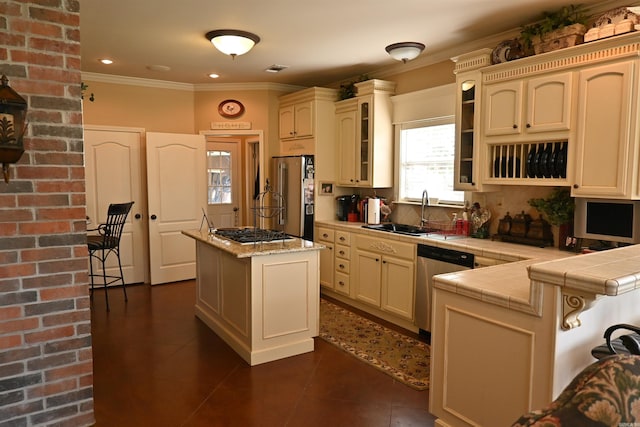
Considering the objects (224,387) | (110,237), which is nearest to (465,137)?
(224,387)

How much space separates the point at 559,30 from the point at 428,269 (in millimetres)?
2032

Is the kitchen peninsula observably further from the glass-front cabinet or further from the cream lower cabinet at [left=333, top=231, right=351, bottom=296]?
the glass-front cabinet

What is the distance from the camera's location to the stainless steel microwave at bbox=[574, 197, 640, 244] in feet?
9.12

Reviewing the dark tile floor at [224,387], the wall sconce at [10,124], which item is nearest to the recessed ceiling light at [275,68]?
the dark tile floor at [224,387]

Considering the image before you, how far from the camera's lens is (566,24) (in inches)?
124

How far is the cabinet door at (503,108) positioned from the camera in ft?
10.9

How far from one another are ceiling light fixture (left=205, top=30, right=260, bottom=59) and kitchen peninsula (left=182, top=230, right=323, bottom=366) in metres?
1.65

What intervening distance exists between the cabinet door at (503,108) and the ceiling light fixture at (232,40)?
2.06 meters

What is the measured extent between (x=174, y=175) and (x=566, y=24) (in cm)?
456

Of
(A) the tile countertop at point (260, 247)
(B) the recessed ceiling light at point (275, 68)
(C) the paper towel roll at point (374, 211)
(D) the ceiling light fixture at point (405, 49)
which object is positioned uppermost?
(B) the recessed ceiling light at point (275, 68)

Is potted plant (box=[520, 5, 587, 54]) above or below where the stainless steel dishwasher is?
above

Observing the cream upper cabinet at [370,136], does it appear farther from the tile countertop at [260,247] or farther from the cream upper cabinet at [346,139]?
the tile countertop at [260,247]

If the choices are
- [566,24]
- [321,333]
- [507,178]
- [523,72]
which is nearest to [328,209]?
[321,333]

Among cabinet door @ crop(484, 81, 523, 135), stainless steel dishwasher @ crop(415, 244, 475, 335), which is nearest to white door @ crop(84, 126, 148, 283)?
stainless steel dishwasher @ crop(415, 244, 475, 335)
